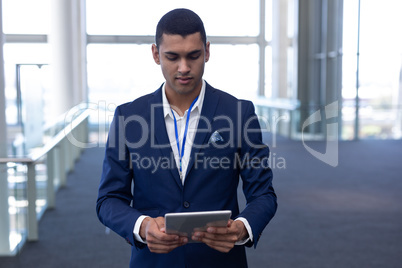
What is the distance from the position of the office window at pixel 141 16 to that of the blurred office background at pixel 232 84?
0.12 ft

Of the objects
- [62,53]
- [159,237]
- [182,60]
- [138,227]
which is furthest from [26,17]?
[159,237]

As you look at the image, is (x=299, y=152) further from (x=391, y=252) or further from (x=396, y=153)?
(x=391, y=252)

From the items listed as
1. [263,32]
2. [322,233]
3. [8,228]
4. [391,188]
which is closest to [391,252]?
[322,233]

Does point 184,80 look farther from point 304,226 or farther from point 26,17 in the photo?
point 26,17

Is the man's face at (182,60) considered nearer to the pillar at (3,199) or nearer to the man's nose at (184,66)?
the man's nose at (184,66)

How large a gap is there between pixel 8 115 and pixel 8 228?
113 centimetres

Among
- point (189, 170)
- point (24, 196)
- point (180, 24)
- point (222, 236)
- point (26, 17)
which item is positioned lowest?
point (24, 196)

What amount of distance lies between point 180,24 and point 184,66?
5.8 inches

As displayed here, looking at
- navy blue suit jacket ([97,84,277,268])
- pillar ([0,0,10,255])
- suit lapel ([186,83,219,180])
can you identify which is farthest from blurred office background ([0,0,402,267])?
suit lapel ([186,83,219,180])

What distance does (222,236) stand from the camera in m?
1.76

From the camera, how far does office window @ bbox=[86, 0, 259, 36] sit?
18.5 m

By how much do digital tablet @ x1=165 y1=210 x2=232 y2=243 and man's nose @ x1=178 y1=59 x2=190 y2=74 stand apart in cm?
50

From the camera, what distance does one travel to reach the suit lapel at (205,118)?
189 centimetres

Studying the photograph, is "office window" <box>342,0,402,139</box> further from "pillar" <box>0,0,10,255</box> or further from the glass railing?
"pillar" <box>0,0,10,255</box>
